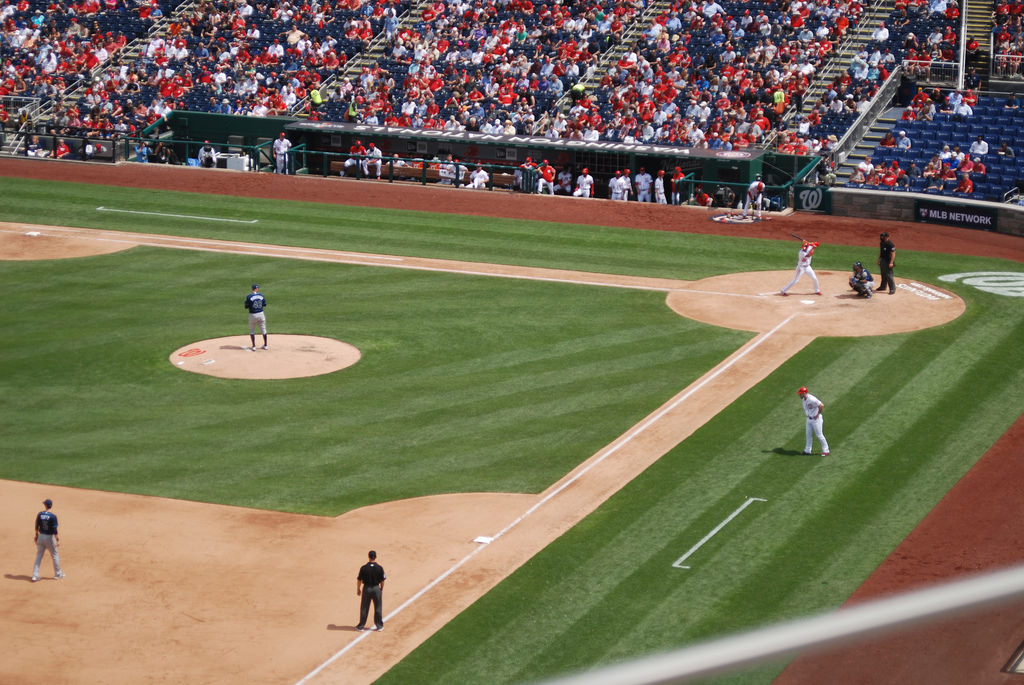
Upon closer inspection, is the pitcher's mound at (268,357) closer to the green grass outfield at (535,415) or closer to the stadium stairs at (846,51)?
the green grass outfield at (535,415)

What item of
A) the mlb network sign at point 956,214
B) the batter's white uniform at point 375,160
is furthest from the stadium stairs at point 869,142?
the batter's white uniform at point 375,160

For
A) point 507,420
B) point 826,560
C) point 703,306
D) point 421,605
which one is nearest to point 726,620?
point 826,560

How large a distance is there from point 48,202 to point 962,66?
101 ft

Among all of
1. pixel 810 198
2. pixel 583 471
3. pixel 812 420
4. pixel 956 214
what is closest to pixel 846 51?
pixel 810 198

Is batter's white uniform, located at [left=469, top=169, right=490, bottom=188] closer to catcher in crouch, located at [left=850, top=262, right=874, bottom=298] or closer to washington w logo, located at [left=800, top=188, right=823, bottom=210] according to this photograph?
washington w logo, located at [left=800, top=188, right=823, bottom=210]

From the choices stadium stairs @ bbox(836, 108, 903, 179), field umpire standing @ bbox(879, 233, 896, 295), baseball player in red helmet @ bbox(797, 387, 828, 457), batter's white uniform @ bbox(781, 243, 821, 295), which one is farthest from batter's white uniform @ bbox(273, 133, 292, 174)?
baseball player in red helmet @ bbox(797, 387, 828, 457)

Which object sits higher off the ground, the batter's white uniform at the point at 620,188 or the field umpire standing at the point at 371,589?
the batter's white uniform at the point at 620,188

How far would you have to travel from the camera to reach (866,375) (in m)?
26.2

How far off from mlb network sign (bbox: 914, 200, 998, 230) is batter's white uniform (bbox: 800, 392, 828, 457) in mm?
18211

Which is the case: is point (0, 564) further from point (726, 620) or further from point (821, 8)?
point (821, 8)

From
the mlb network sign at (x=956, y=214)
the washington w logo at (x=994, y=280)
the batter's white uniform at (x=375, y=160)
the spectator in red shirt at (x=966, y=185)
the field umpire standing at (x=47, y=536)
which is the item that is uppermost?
the batter's white uniform at (x=375, y=160)

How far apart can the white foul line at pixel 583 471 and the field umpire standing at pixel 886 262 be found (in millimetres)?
2591

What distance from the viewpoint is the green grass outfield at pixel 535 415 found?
669 inches

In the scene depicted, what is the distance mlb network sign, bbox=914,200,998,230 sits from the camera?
37.6 m
